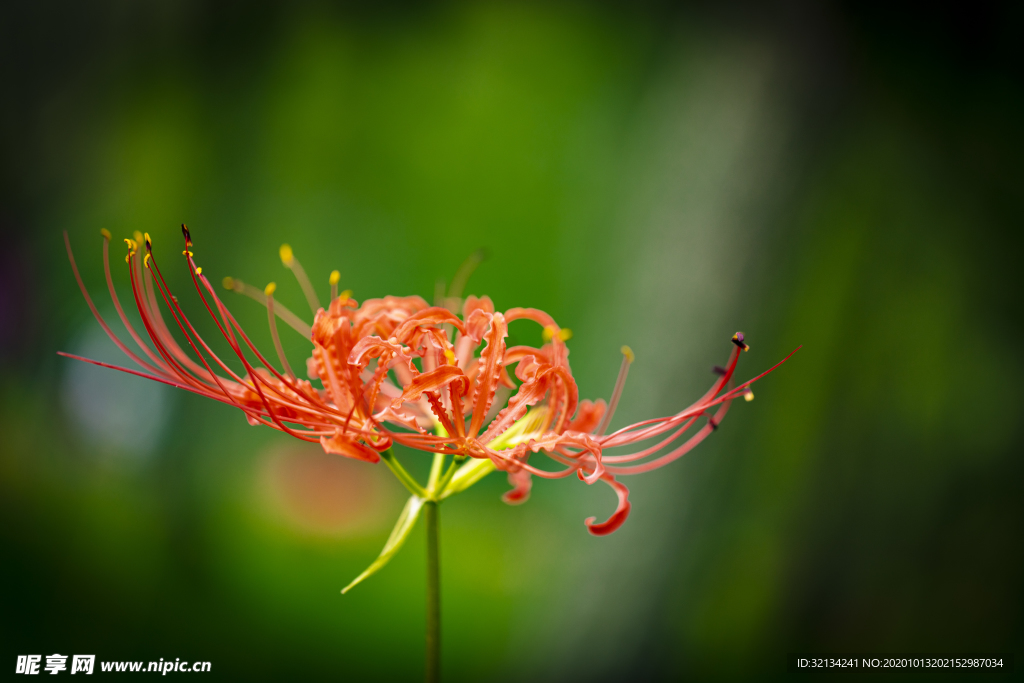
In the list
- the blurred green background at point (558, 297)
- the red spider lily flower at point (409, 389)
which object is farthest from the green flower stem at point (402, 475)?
the blurred green background at point (558, 297)

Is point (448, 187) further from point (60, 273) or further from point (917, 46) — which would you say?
point (917, 46)

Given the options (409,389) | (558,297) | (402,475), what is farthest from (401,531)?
(558,297)

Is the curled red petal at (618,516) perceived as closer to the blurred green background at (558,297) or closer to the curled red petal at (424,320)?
the curled red petal at (424,320)

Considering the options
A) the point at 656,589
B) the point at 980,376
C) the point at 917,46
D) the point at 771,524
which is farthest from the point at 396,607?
the point at 917,46

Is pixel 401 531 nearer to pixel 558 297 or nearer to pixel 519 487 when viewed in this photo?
pixel 519 487

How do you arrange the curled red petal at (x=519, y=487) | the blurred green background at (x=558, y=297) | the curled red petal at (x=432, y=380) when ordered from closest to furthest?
the curled red petal at (x=432, y=380) → the curled red petal at (x=519, y=487) → the blurred green background at (x=558, y=297)

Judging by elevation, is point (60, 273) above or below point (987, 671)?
above
